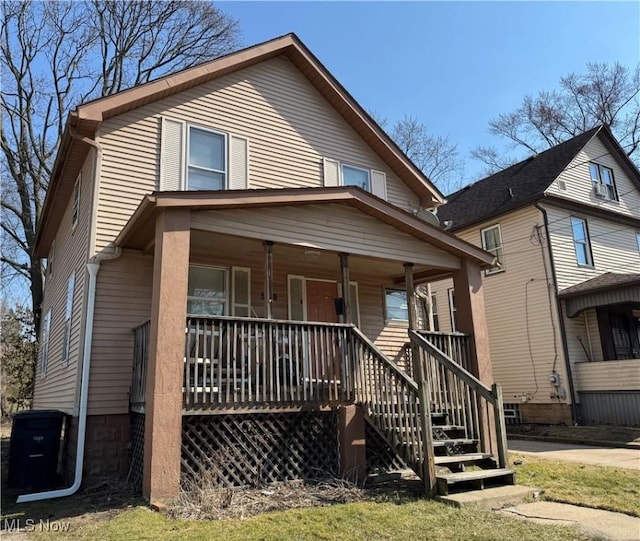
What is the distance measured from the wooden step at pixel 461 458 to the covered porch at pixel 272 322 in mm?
360

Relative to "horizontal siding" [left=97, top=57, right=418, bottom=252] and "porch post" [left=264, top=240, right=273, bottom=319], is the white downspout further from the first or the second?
"porch post" [left=264, top=240, right=273, bottom=319]

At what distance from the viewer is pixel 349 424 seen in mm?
7531

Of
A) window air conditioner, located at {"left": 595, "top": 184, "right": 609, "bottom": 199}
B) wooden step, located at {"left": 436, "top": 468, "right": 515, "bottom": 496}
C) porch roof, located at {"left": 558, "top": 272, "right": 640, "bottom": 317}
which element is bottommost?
wooden step, located at {"left": 436, "top": 468, "right": 515, "bottom": 496}

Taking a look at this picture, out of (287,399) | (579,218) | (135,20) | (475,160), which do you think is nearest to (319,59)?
(287,399)

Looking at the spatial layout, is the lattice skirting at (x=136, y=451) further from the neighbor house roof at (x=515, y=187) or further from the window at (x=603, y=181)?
the window at (x=603, y=181)

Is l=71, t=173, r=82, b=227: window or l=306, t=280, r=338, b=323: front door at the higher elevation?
l=71, t=173, r=82, b=227: window

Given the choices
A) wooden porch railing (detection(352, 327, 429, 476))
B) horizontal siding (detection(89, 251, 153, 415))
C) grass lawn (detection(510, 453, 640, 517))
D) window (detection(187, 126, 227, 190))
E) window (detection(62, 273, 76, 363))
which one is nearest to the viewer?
grass lawn (detection(510, 453, 640, 517))

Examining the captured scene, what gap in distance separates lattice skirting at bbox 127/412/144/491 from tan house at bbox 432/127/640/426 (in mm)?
12067

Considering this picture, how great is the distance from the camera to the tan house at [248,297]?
6.85m

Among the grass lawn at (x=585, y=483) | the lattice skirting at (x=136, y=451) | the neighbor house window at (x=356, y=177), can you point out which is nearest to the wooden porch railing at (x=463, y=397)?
the grass lawn at (x=585, y=483)

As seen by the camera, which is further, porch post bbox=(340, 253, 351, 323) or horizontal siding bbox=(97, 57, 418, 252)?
horizontal siding bbox=(97, 57, 418, 252)

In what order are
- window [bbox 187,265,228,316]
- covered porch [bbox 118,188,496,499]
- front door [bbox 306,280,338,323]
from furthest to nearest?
front door [bbox 306,280,338,323], window [bbox 187,265,228,316], covered porch [bbox 118,188,496,499]

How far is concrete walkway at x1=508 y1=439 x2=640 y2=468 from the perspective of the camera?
915 centimetres

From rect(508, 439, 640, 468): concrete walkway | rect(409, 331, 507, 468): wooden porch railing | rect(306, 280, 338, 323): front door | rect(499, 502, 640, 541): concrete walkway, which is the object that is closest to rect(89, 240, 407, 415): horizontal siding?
rect(306, 280, 338, 323): front door
